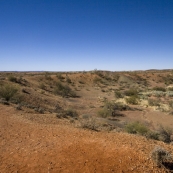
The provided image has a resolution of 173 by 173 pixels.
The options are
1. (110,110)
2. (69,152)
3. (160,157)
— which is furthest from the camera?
(110,110)

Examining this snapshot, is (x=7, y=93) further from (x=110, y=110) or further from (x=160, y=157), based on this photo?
(x=160, y=157)

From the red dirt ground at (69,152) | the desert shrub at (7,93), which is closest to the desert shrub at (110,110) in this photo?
the desert shrub at (7,93)

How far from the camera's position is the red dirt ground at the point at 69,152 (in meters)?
6.73

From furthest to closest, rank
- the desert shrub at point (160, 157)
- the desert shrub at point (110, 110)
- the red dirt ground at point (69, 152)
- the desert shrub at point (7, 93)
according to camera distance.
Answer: the desert shrub at point (110, 110), the desert shrub at point (7, 93), the desert shrub at point (160, 157), the red dirt ground at point (69, 152)

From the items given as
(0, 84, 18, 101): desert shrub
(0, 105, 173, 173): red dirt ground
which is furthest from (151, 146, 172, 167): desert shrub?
(0, 84, 18, 101): desert shrub

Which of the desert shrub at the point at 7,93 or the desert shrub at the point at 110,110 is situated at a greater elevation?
the desert shrub at the point at 7,93

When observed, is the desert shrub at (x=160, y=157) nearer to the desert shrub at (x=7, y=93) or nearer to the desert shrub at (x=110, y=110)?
the desert shrub at (x=110, y=110)

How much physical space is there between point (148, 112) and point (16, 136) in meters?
16.3

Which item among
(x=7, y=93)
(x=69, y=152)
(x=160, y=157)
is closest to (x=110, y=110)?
(x=7, y=93)

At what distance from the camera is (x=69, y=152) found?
770cm

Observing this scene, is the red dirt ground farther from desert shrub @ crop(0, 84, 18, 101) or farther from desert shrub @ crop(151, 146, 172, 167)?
desert shrub @ crop(0, 84, 18, 101)

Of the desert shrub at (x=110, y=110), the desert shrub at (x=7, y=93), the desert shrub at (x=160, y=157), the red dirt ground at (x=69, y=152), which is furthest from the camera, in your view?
the desert shrub at (x=110, y=110)

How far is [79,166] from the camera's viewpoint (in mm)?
6762

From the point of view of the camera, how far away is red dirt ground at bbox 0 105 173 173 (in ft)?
22.1
